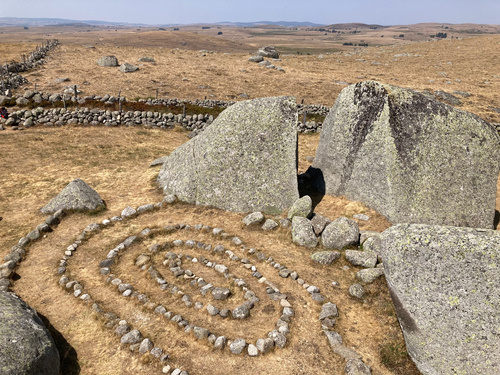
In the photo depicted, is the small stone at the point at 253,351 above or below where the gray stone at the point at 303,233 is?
below

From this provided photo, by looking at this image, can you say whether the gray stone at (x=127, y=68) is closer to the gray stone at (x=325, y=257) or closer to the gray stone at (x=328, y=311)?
the gray stone at (x=325, y=257)

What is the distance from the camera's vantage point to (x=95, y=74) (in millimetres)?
50562

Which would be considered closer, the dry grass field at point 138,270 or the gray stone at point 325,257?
the dry grass field at point 138,270

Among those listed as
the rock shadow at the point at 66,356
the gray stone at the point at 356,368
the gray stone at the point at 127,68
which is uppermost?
the gray stone at the point at 127,68

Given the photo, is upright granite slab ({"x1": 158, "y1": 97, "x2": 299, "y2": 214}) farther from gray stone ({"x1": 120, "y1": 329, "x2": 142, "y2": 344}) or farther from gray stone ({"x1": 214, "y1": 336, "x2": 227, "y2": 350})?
gray stone ({"x1": 120, "y1": 329, "x2": 142, "y2": 344})

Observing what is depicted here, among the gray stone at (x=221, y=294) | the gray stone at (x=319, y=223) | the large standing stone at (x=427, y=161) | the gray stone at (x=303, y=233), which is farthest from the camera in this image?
the large standing stone at (x=427, y=161)

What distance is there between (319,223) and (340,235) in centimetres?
140

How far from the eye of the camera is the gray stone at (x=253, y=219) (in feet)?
52.6

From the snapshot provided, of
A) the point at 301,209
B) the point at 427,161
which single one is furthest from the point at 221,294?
the point at 427,161

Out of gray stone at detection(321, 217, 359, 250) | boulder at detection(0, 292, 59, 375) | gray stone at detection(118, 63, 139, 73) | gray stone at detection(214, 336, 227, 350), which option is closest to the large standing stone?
gray stone at detection(321, 217, 359, 250)

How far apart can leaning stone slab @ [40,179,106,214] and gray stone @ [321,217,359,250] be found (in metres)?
11.6

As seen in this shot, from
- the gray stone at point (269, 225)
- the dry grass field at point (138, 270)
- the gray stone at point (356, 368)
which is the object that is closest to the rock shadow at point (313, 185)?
the dry grass field at point (138, 270)

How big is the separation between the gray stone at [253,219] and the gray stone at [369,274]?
537 cm

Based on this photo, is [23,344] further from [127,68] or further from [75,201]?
[127,68]
